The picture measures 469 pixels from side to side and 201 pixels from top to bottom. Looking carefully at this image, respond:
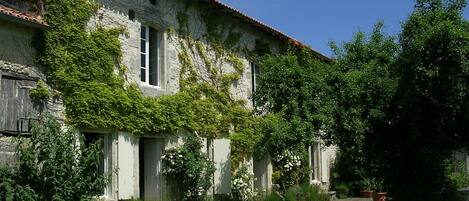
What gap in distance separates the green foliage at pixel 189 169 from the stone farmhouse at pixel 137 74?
0.27 metres

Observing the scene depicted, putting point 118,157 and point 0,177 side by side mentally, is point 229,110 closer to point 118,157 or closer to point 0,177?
point 118,157

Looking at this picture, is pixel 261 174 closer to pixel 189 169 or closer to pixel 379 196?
pixel 379 196

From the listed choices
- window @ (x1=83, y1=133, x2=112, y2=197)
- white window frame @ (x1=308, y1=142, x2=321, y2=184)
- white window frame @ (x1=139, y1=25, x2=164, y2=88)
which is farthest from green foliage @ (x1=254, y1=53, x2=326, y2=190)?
white window frame @ (x1=308, y1=142, x2=321, y2=184)

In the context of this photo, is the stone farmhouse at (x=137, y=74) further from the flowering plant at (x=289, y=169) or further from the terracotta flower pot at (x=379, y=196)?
the terracotta flower pot at (x=379, y=196)

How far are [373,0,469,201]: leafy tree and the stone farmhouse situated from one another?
4677 millimetres

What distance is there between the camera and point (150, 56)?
15.5 m

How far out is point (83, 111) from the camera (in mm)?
12742

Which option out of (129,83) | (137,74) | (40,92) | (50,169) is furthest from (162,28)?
(50,169)

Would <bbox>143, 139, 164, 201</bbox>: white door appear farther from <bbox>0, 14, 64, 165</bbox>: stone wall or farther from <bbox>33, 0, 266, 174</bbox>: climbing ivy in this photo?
<bbox>0, 14, 64, 165</bbox>: stone wall

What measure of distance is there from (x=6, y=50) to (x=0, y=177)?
2428 mm

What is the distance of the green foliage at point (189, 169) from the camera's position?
14.9 m

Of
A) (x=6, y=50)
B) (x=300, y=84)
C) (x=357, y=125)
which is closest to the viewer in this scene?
(x=6, y=50)

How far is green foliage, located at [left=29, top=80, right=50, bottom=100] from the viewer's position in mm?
11820

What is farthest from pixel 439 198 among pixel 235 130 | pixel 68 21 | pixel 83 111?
pixel 68 21
